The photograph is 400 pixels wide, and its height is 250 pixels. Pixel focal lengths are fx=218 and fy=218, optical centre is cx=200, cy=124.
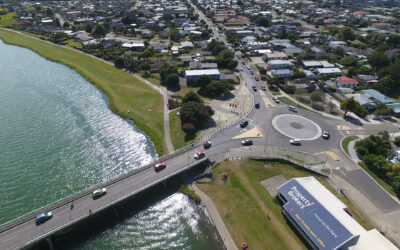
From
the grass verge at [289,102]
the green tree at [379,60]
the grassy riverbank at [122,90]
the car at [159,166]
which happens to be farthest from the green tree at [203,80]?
the green tree at [379,60]

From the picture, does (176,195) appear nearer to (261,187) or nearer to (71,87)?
(261,187)

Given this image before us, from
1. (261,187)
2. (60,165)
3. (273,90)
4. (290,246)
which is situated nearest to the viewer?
(290,246)

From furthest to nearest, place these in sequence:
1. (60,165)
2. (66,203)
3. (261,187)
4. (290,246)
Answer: (60,165), (261,187), (66,203), (290,246)

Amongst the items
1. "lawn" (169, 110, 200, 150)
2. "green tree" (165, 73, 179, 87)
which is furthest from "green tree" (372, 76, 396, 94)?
"green tree" (165, 73, 179, 87)

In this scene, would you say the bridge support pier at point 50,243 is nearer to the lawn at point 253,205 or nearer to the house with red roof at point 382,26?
the lawn at point 253,205

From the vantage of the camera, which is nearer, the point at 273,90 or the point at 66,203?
the point at 66,203

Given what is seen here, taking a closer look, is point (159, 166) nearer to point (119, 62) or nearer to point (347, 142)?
point (347, 142)

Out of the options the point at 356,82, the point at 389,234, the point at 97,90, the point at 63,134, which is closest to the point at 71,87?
the point at 97,90
